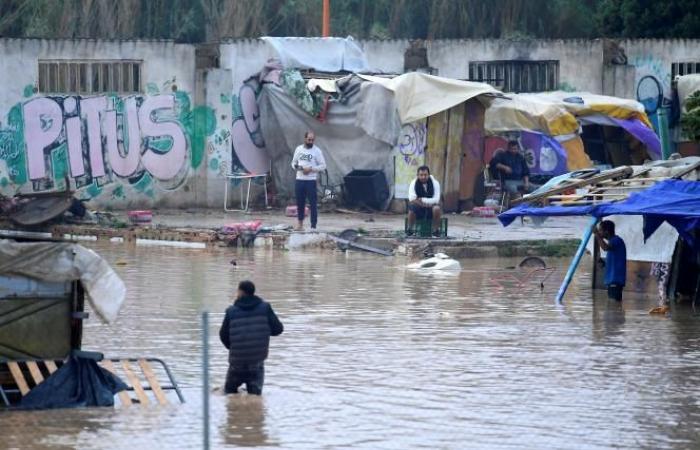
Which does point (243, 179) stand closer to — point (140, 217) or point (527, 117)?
point (140, 217)

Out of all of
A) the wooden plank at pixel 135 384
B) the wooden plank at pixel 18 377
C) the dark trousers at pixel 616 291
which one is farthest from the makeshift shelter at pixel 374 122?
the wooden plank at pixel 18 377

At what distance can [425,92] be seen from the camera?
30594 mm

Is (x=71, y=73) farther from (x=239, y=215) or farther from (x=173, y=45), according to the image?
(x=239, y=215)

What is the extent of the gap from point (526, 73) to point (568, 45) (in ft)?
3.55

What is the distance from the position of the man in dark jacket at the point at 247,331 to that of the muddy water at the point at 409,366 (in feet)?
0.94

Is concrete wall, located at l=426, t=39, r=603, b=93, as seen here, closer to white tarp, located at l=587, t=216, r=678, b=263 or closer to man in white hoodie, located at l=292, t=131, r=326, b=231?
man in white hoodie, located at l=292, t=131, r=326, b=231

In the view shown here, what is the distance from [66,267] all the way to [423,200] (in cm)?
1339

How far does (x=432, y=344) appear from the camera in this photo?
15992 mm

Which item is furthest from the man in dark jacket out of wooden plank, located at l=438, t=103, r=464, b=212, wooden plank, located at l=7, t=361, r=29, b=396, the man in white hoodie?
wooden plank, located at l=438, t=103, r=464, b=212

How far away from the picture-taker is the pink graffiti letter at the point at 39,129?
30.7 meters

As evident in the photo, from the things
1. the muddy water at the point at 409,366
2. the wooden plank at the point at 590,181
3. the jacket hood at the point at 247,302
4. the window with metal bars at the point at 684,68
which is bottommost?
the muddy water at the point at 409,366

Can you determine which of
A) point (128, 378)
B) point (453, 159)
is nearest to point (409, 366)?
point (128, 378)

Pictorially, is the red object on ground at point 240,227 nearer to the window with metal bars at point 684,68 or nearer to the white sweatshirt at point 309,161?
the white sweatshirt at point 309,161

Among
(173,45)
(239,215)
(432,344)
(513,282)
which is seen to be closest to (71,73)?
(173,45)
